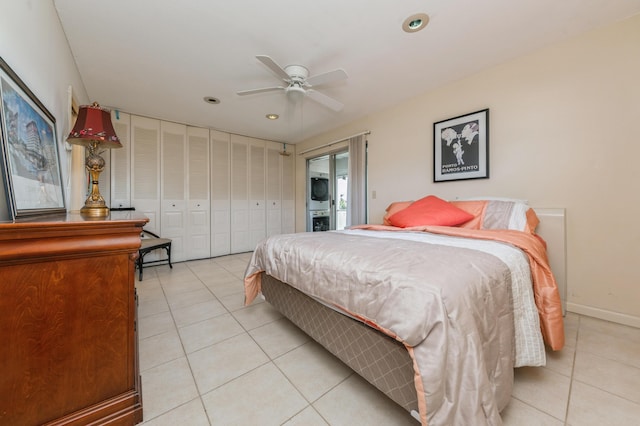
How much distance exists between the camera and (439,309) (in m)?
0.81

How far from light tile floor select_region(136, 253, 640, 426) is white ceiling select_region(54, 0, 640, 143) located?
2.41 metres

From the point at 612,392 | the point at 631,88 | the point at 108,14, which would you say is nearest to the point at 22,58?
the point at 108,14

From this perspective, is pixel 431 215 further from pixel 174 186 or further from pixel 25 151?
pixel 174 186

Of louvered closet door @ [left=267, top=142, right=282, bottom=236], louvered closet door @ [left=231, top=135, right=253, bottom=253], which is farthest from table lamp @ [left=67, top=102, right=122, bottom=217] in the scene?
louvered closet door @ [left=267, top=142, right=282, bottom=236]

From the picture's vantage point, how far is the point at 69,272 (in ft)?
2.94

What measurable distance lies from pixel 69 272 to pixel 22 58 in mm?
1218

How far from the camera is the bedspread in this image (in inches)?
30.8

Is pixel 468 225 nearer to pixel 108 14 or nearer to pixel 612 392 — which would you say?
pixel 612 392

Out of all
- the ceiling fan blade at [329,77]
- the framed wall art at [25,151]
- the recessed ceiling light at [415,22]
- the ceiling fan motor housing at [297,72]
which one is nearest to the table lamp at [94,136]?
the framed wall art at [25,151]

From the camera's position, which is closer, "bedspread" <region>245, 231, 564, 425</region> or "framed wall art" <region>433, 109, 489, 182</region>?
"bedspread" <region>245, 231, 564, 425</region>

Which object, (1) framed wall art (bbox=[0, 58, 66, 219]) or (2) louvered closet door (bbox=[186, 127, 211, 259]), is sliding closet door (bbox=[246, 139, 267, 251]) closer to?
(2) louvered closet door (bbox=[186, 127, 211, 259])

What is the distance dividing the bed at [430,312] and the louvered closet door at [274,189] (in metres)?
3.34

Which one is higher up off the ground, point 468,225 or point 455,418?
point 468,225

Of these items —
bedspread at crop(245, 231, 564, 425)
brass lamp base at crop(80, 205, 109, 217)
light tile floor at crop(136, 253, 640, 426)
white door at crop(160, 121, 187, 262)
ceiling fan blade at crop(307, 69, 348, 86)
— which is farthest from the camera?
white door at crop(160, 121, 187, 262)
